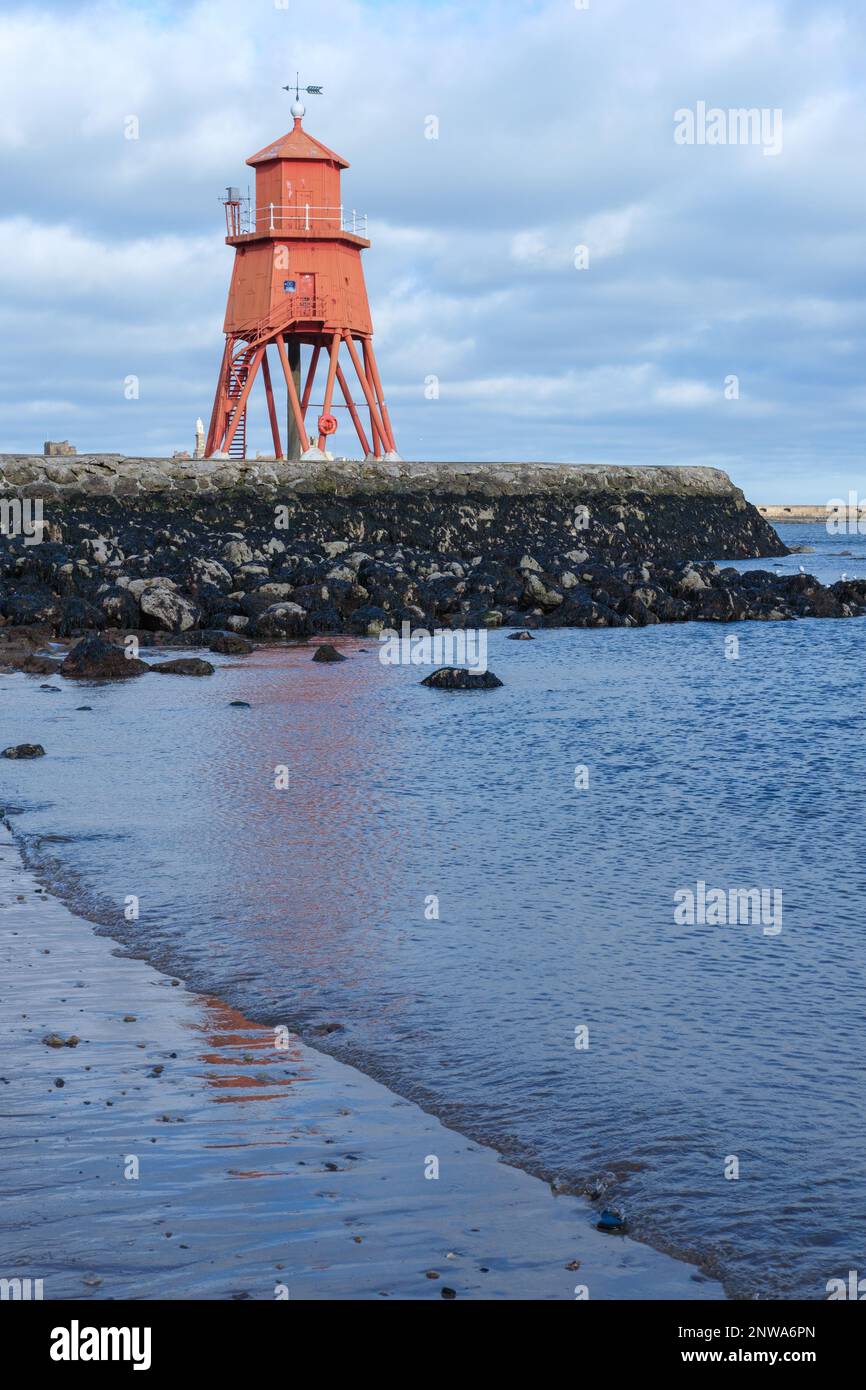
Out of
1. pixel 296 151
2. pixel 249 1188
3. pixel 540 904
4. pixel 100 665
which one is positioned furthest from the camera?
pixel 296 151

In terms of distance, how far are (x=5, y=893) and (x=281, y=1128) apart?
13.4 feet

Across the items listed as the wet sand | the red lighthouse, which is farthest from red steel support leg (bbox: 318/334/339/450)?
the wet sand

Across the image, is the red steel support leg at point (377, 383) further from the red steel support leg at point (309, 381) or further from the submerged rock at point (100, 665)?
the submerged rock at point (100, 665)

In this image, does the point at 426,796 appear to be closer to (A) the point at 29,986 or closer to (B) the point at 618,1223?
(A) the point at 29,986

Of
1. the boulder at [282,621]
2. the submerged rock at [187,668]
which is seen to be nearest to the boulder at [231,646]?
the boulder at [282,621]

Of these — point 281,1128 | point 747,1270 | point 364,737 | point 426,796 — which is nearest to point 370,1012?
point 281,1128

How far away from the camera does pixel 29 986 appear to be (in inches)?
266

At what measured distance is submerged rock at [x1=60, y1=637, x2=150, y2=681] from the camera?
19844 millimetres

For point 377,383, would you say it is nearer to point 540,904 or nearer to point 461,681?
point 461,681

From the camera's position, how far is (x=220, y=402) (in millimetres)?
51594

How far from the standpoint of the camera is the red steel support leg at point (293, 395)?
49.2m

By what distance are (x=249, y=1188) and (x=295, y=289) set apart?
4665cm

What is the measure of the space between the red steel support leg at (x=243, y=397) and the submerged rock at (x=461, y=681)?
105 feet

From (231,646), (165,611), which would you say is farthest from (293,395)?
(231,646)
